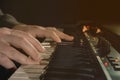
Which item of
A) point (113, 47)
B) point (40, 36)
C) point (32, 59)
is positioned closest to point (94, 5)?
point (40, 36)

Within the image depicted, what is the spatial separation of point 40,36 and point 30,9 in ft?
6.96

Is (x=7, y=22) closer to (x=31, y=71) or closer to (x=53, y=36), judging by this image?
(x=53, y=36)

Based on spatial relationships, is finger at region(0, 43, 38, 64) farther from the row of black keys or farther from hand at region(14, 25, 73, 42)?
hand at region(14, 25, 73, 42)

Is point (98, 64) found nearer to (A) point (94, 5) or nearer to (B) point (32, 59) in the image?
(B) point (32, 59)

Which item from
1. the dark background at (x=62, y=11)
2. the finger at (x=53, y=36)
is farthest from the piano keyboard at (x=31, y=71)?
the dark background at (x=62, y=11)

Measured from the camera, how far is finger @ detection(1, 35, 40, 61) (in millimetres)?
696

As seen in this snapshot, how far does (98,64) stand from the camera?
2.12ft

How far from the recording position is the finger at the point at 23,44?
696 mm

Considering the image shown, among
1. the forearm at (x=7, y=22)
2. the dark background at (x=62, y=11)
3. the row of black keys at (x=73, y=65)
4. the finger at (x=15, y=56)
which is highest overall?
the finger at (x=15, y=56)

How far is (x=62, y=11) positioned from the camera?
3.24m

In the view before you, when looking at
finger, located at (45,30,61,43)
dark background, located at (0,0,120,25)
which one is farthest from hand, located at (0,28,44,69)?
dark background, located at (0,0,120,25)

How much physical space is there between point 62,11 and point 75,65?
8.47 feet

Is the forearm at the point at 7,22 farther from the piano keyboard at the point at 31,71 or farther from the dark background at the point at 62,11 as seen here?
the dark background at the point at 62,11

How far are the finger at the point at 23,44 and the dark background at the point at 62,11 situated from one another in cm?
247
